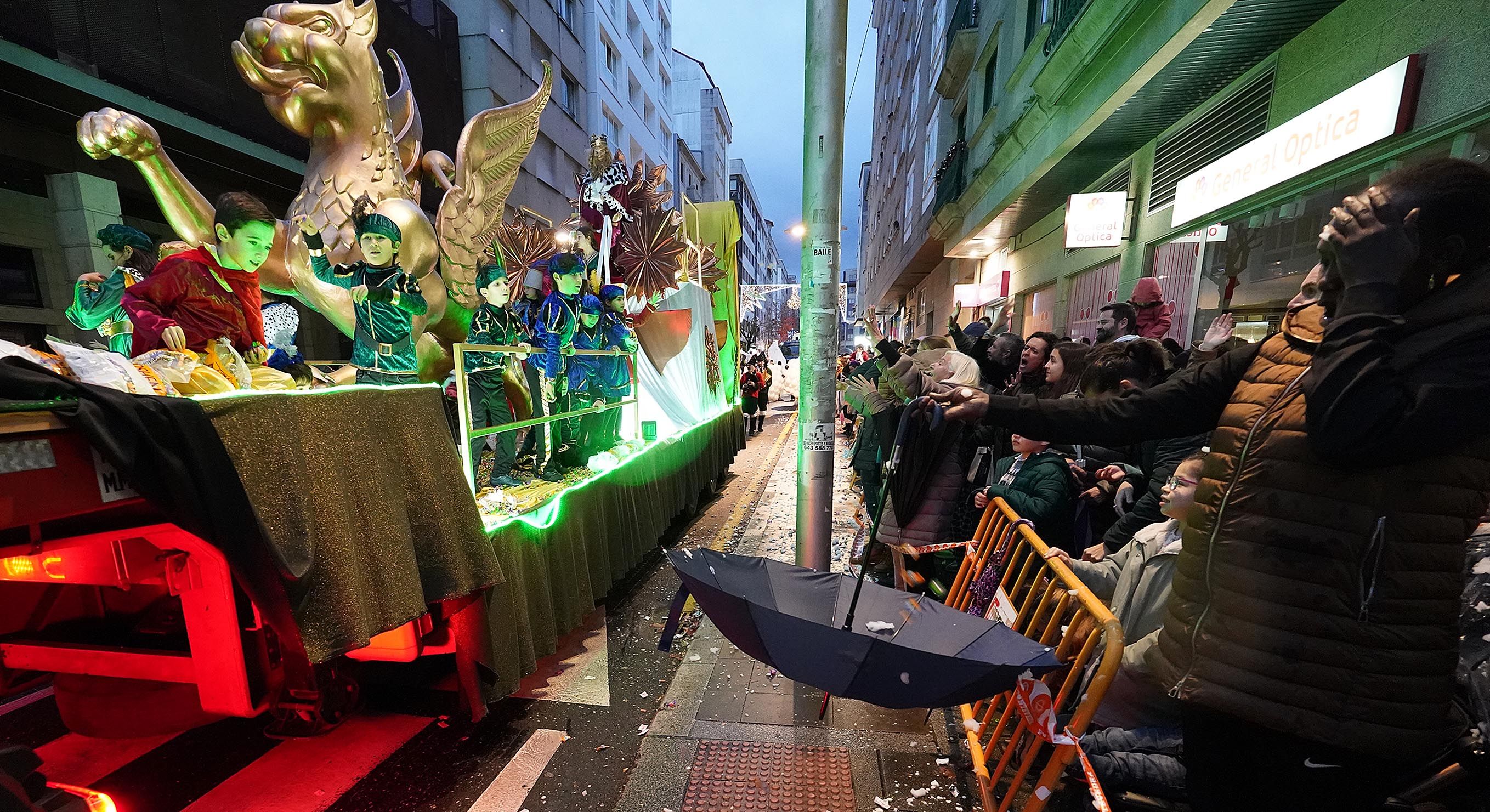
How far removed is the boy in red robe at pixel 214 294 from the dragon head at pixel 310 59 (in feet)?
3.14

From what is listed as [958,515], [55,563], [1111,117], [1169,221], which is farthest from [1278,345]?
[1111,117]

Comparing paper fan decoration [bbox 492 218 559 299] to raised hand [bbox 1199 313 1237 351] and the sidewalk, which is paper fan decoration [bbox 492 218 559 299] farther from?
raised hand [bbox 1199 313 1237 351]

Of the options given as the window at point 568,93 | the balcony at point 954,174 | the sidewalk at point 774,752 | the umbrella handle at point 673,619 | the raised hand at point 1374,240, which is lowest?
the sidewalk at point 774,752

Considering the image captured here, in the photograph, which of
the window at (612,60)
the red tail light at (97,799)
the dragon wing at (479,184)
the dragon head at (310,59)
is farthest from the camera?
the window at (612,60)

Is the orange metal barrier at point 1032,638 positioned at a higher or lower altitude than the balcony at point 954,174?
lower

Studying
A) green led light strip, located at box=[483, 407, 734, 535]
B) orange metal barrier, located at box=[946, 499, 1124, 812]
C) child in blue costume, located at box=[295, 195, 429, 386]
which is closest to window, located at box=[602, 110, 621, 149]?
child in blue costume, located at box=[295, 195, 429, 386]

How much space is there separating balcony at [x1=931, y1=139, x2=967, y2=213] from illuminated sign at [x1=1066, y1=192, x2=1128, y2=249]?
5.25 metres

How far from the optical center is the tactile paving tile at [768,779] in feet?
7.06

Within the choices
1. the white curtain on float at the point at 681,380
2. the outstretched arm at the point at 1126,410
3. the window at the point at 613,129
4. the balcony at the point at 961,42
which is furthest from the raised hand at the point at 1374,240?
the window at the point at 613,129

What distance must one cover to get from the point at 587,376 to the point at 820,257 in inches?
123

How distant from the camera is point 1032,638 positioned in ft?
6.63

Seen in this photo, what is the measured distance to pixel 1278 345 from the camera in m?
1.31

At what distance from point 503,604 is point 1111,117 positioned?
8.11 m

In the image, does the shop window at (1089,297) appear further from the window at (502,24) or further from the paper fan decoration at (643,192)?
the window at (502,24)
